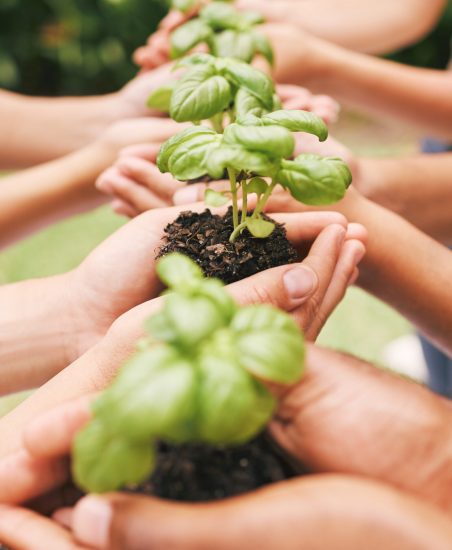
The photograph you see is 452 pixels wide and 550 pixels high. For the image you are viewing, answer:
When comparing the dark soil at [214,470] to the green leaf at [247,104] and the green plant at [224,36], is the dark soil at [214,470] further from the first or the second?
the green plant at [224,36]

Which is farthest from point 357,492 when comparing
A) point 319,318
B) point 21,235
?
point 21,235

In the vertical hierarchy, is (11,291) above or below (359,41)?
below

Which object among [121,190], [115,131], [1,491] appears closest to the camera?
[1,491]

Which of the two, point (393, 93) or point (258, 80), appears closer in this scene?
point (258, 80)

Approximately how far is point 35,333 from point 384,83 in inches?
48.2

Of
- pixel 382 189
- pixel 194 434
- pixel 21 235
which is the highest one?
pixel 194 434

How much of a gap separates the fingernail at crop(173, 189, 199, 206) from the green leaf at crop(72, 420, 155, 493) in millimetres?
574

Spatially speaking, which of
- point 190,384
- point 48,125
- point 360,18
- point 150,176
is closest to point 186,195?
point 150,176

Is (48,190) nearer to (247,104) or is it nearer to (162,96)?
(162,96)

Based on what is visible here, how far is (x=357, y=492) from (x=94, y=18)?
130 inches

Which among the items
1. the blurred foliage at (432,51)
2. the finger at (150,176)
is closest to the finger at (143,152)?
the finger at (150,176)

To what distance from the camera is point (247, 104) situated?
82 cm

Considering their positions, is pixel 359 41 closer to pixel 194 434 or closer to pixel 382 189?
pixel 382 189

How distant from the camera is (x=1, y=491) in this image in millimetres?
616
